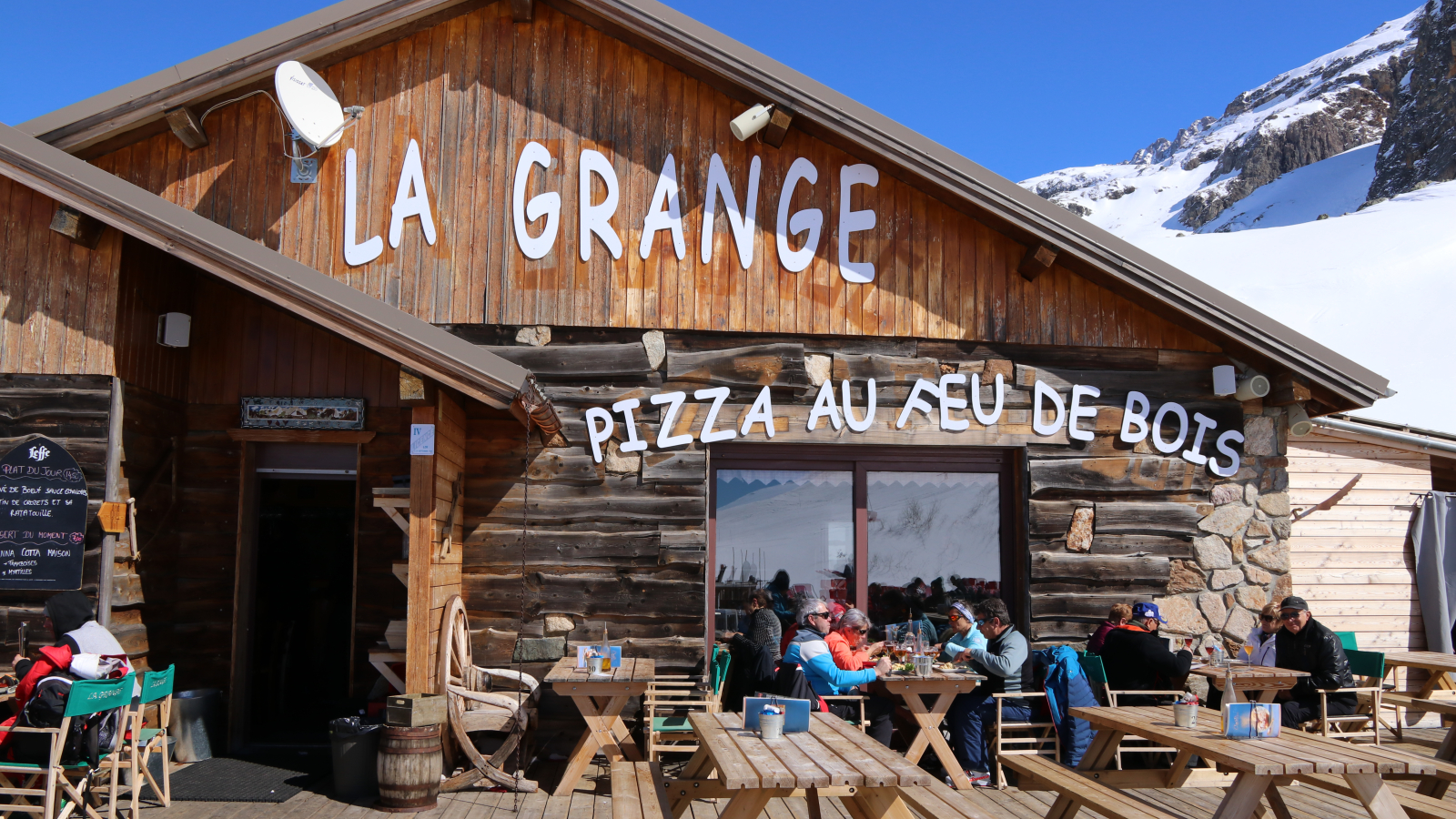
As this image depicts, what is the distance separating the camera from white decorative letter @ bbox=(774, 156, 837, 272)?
757 centimetres

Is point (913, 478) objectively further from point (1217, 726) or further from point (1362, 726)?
point (1362, 726)

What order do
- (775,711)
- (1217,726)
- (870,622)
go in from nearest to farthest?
(775,711) → (1217,726) → (870,622)

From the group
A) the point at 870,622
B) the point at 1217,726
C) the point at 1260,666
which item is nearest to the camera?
the point at 1217,726

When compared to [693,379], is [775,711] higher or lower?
lower

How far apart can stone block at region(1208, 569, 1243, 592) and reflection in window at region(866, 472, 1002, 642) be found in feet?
5.24

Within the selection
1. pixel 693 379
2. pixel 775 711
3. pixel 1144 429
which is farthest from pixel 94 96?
pixel 1144 429

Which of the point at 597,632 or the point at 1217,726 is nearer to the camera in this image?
the point at 1217,726

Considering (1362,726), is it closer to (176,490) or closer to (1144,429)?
(1144,429)

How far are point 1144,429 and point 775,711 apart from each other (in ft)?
14.9

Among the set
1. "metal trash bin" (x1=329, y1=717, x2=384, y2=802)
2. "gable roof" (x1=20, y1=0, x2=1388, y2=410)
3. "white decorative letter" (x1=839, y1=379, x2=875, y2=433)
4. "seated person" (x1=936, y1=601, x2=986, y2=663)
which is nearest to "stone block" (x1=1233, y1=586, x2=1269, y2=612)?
"gable roof" (x1=20, y1=0, x2=1388, y2=410)

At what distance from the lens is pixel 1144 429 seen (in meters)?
7.72

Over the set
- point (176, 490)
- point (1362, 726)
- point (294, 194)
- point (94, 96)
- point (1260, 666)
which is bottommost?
point (1362, 726)

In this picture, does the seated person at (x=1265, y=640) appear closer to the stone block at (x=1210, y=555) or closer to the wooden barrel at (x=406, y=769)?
the stone block at (x=1210, y=555)

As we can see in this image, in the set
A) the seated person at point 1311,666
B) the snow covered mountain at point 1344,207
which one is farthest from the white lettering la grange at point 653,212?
the snow covered mountain at point 1344,207
